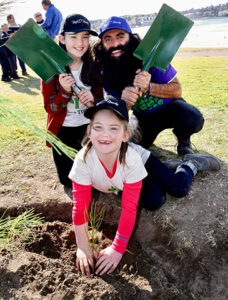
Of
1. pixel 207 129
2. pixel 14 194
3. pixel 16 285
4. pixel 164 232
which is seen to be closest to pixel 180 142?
pixel 207 129

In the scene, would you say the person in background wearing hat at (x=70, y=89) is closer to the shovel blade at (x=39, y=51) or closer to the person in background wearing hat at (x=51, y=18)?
the shovel blade at (x=39, y=51)

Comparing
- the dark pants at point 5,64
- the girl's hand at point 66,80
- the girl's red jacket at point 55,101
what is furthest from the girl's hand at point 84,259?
the dark pants at point 5,64

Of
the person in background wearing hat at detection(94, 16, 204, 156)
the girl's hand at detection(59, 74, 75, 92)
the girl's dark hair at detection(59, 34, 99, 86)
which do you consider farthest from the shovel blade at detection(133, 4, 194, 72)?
the girl's hand at detection(59, 74, 75, 92)

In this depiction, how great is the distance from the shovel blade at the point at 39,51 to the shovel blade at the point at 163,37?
2.09ft

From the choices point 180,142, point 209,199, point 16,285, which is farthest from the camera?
point 180,142

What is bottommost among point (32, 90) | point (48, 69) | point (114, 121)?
point (32, 90)

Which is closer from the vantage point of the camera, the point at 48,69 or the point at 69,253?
the point at 69,253

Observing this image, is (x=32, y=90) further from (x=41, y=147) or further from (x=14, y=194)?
(x=14, y=194)

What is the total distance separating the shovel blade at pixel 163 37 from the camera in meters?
2.07

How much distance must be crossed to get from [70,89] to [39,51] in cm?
40

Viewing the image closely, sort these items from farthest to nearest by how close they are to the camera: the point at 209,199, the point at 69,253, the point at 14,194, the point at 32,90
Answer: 1. the point at 32,90
2. the point at 14,194
3. the point at 209,199
4. the point at 69,253

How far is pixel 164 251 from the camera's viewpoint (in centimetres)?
182

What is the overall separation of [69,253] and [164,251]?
0.69m

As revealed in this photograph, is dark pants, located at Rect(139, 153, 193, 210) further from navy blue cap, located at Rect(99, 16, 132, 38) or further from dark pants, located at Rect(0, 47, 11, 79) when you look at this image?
dark pants, located at Rect(0, 47, 11, 79)
